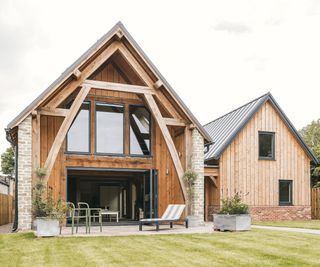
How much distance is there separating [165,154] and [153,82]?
120 inches

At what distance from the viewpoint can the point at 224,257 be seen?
7938mm

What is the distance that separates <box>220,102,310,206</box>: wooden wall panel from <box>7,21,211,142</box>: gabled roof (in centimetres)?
415

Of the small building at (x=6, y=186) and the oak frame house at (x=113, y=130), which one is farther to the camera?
the small building at (x=6, y=186)

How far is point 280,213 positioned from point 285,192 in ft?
3.86

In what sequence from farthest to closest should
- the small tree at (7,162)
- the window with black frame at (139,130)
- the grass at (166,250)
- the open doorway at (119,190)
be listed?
1. the small tree at (7,162)
2. the window with black frame at (139,130)
3. the open doorway at (119,190)
4. the grass at (166,250)

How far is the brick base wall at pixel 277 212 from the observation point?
19884 mm

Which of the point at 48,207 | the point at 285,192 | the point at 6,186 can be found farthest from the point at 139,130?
the point at 6,186

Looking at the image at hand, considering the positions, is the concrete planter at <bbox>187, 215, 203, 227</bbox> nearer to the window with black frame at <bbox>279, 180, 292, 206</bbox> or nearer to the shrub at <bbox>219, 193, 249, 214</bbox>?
the shrub at <bbox>219, 193, 249, 214</bbox>

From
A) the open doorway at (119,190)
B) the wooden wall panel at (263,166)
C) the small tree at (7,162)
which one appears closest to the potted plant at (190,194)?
the open doorway at (119,190)

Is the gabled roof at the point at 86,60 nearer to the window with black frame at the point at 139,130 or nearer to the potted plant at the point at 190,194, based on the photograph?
the potted plant at the point at 190,194

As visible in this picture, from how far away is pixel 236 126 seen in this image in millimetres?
Result: 20203

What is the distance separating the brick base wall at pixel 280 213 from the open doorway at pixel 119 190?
532 centimetres

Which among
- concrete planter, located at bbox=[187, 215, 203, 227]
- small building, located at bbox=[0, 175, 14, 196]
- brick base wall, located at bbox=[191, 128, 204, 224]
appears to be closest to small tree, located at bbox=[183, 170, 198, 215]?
brick base wall, located at bbox=[191, 128, 204, 224]

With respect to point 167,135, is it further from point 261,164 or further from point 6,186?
point 6,186
